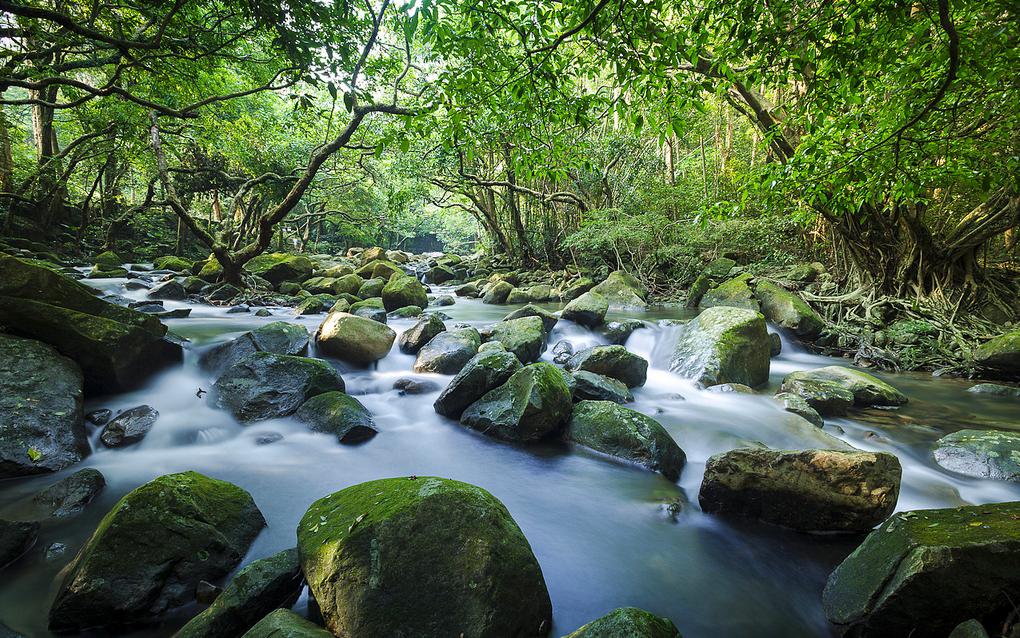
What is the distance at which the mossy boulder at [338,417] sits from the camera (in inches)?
183

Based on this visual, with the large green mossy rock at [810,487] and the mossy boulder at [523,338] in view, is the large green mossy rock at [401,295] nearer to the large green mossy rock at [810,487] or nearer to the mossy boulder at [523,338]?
the mossy boulder at [523,338]

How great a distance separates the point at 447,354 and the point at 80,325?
412 centimetres

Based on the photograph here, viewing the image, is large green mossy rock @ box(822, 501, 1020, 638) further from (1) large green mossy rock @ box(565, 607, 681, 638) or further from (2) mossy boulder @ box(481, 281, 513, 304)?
(2) mossy boulder @ box(481, 281, 513, 304)

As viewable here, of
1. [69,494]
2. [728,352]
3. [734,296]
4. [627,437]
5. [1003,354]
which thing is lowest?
[69,494]

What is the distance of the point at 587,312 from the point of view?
957 centimetres

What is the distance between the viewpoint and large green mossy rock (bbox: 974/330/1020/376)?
6363 mm

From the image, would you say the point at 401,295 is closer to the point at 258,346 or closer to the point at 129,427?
the point at 258,346

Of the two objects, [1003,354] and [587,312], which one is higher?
[1003,354]

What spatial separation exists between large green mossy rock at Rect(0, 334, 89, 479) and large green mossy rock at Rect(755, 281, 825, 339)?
36.4 ft

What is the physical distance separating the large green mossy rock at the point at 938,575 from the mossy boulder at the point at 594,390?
3239 mm

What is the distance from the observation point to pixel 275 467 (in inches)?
161

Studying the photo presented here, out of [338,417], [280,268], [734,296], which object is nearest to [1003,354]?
[734,296]

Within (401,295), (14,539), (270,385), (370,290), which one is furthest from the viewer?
(370,290)

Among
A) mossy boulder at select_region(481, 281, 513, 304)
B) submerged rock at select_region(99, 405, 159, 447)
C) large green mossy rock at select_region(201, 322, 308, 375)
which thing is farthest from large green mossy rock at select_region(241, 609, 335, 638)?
mossy boulder at select_region(481, 281, 513, 304)
